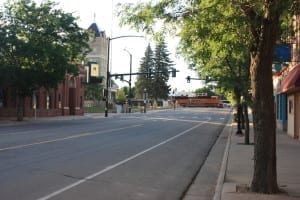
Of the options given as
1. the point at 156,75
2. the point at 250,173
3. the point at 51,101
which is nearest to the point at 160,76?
the point at 156,75

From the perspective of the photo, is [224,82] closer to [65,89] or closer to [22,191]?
[22,191]

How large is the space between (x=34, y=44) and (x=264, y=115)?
123 ft

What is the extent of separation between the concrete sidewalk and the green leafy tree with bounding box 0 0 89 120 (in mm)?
27328

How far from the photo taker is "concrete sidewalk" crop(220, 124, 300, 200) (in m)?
10.1

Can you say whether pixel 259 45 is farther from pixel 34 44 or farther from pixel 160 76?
pixel 160 76

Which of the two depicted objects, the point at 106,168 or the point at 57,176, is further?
the point at 106,168

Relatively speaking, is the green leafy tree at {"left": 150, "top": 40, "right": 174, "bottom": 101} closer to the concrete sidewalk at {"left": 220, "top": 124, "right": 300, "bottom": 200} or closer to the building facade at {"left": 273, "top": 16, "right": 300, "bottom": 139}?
the building facade at {"left": 273, "top": 16, "right": 300, "bottom": 139}

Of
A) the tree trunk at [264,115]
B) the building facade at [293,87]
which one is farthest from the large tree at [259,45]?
the building facade at [293,87]

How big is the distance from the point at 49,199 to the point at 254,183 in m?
3.81

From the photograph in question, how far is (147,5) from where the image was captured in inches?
434

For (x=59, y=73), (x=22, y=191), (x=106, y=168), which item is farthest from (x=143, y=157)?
(x=59, y=73)

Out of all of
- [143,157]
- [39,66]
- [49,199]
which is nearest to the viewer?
[49,199]

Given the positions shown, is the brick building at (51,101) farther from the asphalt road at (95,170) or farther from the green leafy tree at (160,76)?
the green leafy tree at (160,76)

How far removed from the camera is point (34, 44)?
45781 millimetres
